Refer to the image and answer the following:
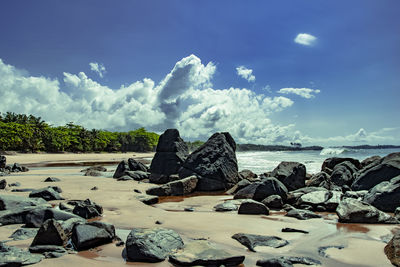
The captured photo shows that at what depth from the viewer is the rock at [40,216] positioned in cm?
562

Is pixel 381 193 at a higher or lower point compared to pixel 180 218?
higher

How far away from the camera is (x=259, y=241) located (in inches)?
197

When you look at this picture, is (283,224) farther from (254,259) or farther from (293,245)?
(254,259)

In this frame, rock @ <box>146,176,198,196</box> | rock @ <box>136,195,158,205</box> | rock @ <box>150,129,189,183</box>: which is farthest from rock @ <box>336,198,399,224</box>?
rock @ <box>150,129,189,183</box>

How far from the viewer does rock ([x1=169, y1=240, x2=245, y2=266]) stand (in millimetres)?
3875

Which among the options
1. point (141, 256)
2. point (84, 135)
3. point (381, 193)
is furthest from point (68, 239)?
point (84, 135)

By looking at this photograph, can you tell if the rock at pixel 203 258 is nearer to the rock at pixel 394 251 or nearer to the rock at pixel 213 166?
the rock at pixel 394 251

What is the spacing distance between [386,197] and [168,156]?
12.4 metres

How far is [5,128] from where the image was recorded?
2251 inches

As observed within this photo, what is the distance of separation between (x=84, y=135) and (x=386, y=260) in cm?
8383

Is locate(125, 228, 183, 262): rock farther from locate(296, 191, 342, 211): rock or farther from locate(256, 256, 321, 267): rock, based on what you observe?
locate(296, 191, 342, 211): rock

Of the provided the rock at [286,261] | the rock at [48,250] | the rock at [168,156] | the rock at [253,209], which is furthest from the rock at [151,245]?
the rock at [168,156]

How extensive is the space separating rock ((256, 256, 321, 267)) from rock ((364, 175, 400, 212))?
5482mm

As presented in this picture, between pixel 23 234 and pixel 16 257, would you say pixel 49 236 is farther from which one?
pixel 23 234
